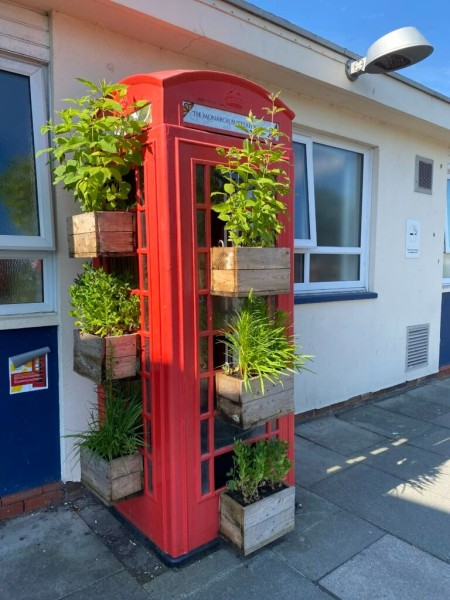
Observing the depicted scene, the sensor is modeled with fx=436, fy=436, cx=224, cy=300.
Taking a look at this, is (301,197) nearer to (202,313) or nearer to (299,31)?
(299,31)

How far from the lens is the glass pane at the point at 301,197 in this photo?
4480 millimetres

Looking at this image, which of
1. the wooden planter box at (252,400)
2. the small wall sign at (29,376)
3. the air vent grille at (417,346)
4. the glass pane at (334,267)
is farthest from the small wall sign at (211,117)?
the air vent grille at (417,346)

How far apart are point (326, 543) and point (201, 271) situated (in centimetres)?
187

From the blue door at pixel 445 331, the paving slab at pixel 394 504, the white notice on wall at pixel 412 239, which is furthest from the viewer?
the blue door at pixel 445 331

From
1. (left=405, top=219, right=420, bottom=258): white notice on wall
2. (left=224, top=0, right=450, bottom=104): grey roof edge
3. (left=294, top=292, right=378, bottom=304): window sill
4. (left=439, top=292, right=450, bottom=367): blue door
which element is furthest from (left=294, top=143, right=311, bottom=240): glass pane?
(left=439, top=292, right=450, bottom=367): blue door

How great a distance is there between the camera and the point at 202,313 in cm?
254

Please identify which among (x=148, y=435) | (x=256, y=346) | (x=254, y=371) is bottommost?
(x=148, y=435)

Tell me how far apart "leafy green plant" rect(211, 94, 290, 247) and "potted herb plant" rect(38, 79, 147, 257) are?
0.52 metres

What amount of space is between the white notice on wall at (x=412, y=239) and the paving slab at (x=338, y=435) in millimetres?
2422

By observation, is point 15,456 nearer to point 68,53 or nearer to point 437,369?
point 68,53

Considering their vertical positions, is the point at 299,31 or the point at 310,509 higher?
the point at 299,31

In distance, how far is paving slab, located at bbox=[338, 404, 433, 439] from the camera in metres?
4.46

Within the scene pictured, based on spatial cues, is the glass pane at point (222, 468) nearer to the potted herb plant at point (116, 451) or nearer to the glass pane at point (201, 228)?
the potted herb plant at point (116, 451)

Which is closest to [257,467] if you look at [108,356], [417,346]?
[108,356]
